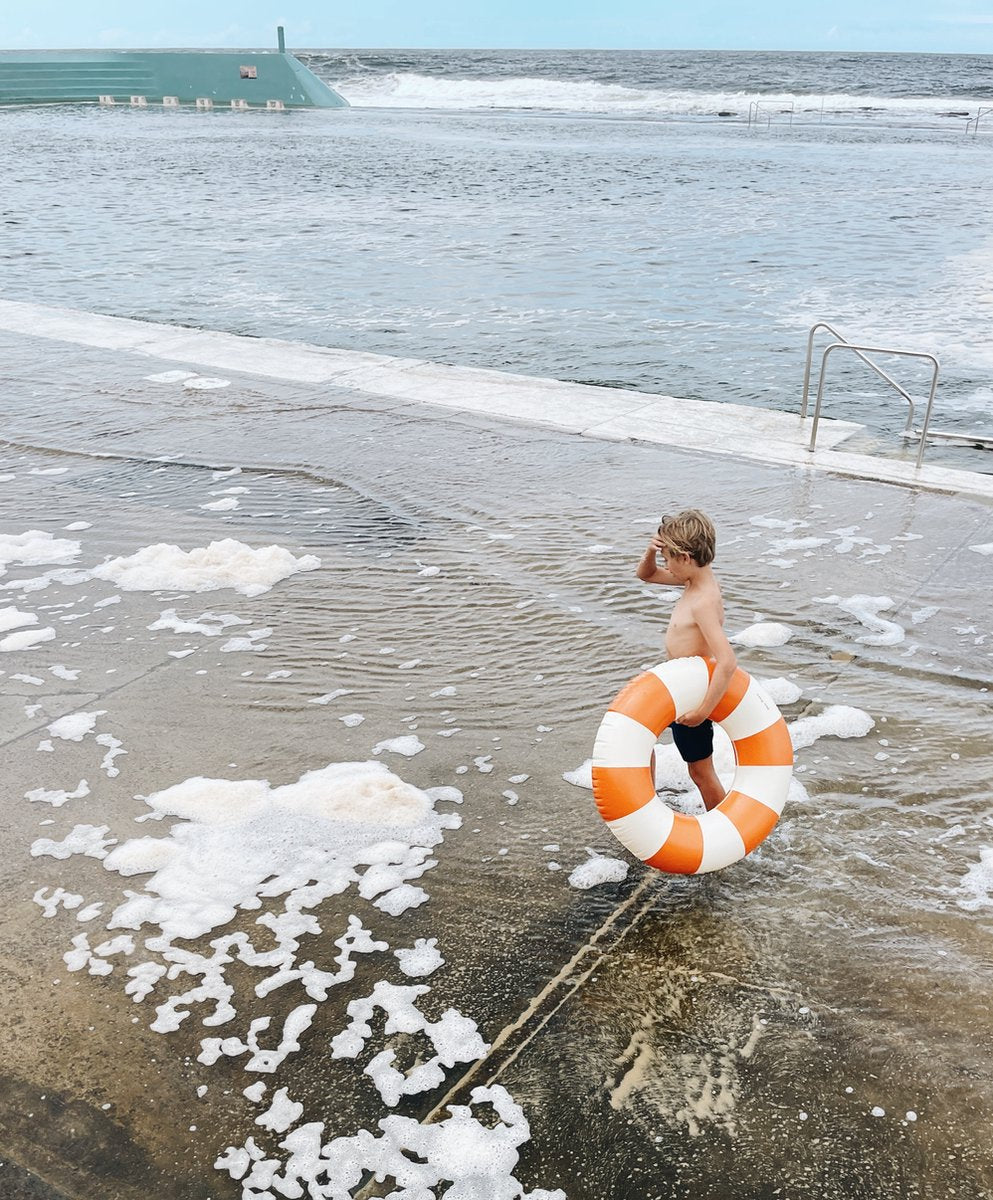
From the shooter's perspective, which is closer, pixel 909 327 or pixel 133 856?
pixel 133 856

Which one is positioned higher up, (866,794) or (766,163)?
(766,163)

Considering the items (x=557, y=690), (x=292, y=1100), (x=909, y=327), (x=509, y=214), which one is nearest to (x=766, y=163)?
(x=509, y=214)

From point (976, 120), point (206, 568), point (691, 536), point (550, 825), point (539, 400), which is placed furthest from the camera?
point (976, 120)

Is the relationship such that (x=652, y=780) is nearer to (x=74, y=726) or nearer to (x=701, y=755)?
(x=701, y=755)

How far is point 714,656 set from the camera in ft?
12.1

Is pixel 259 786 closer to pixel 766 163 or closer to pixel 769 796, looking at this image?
pixel 769 796

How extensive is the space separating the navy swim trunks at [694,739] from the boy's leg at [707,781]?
0.05 meters

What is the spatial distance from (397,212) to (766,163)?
53.4 feet

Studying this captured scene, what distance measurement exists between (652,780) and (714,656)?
470mm

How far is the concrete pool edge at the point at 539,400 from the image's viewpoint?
8.30m

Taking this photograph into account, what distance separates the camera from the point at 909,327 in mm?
13539

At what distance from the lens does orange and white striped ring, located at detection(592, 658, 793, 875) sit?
11.6 feet

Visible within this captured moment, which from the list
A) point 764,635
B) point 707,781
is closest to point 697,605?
point 707,781

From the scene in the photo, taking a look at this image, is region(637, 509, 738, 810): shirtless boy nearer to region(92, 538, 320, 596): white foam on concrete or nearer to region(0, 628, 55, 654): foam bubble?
region(92, 538, 320, 596): white foam on concrete
